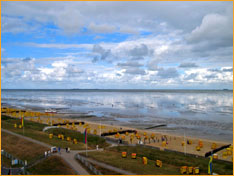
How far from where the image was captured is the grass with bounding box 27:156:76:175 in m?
24.7

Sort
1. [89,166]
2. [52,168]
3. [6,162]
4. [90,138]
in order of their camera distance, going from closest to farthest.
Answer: [89,166] < [52,168] < [6,162] < [90,138]

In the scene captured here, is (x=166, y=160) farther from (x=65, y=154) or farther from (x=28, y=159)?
(x=28, y=159)

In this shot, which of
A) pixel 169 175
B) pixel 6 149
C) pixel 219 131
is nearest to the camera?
pixel 169 175

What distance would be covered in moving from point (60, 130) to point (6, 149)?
16.4 m

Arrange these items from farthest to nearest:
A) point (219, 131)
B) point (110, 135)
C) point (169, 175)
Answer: point (219, 131) < point (110, 135) < point (169, 175)

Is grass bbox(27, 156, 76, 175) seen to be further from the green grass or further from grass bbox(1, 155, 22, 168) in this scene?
the green grass

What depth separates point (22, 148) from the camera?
34438mm

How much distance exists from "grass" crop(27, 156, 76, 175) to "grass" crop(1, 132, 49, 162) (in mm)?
2764

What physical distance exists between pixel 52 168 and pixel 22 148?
35.2 feet

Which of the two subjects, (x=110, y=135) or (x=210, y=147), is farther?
(x=110, y=135)

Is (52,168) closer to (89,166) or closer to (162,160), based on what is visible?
(89,166)

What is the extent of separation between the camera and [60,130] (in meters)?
50.6

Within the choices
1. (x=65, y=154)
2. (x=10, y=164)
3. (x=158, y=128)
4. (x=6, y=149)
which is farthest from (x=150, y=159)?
(x=158, y=128)

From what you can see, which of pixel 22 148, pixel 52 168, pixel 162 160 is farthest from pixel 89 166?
pixel 22 148
